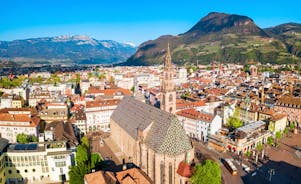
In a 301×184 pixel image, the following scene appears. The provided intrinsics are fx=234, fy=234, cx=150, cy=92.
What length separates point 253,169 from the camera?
72.8 metres

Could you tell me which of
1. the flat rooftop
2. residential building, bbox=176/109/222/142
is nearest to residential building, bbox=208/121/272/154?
the flat rooftop

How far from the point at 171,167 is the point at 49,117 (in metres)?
67.3

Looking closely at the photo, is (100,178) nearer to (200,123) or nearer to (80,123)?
(200,123)

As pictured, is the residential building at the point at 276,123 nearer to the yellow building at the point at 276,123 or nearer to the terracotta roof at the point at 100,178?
the yellow building at the point at 276,123

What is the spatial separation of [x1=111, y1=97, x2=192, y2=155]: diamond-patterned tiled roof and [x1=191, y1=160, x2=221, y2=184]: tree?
7.45 meters

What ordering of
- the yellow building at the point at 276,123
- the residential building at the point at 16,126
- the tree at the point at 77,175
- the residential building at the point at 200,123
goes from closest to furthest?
the tree at the point at 77,175, the residential building at the point at 16,126, the residential building at the point at 200,123, the yellow building at the point at 276,123

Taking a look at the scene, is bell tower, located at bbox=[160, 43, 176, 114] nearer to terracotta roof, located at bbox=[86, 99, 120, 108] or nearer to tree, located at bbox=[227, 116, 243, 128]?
tree, located at bbox=[227, 116, 243, 128]

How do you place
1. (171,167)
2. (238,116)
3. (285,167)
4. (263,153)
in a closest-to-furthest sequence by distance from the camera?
1. (171,167)
2. (285,167)
3. (263,153)
4. (238,116)

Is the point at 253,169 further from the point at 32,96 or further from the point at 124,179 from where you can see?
the point at 32,96

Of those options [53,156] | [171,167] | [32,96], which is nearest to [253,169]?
[171,167]

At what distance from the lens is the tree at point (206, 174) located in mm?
48469

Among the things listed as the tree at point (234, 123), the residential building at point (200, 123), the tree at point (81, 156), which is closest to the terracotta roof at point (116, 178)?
the tree at point (81, 156)

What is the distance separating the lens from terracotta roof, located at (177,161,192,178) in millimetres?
53719

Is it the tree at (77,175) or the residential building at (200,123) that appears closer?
the tree at (77,175)
